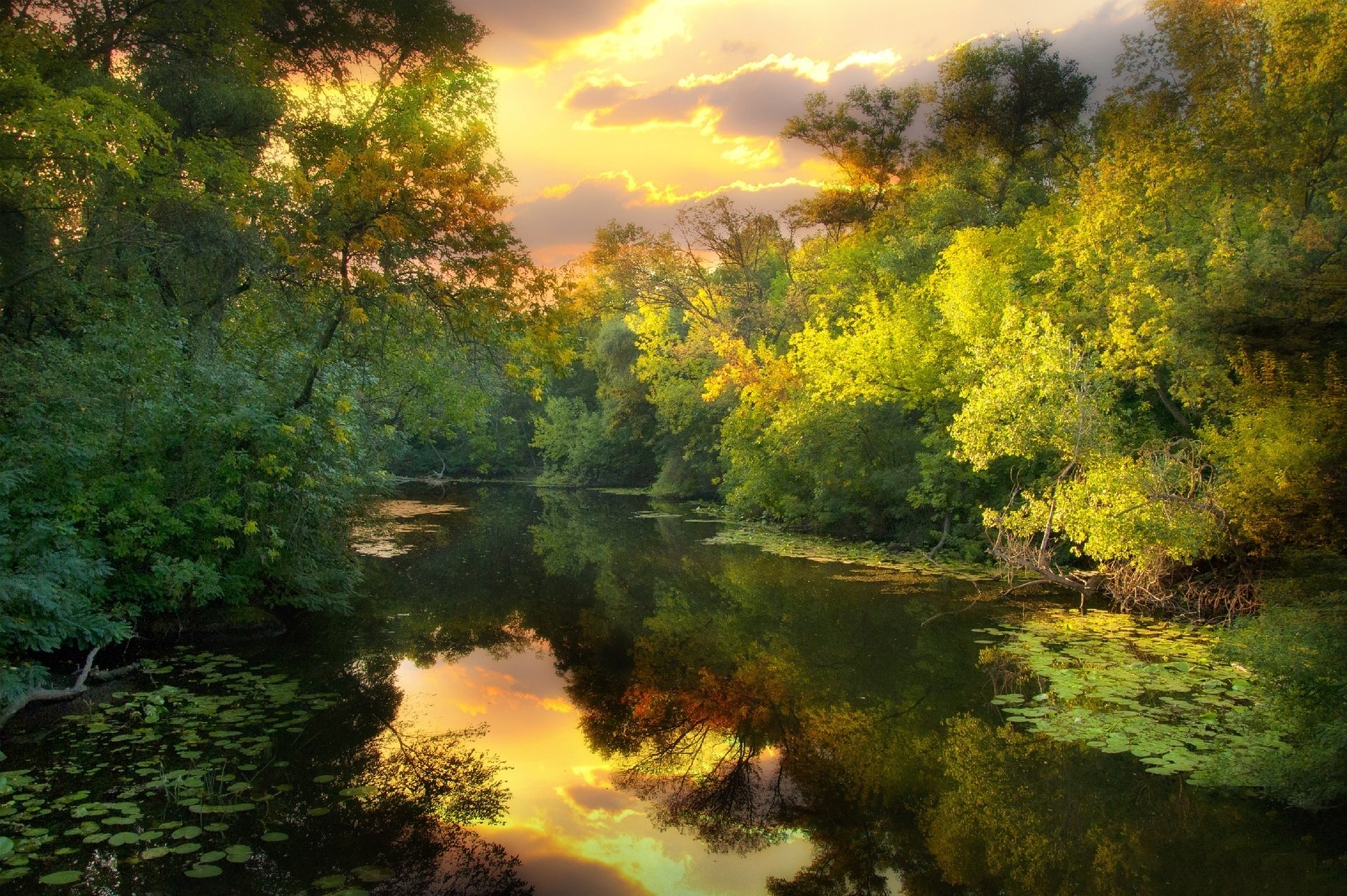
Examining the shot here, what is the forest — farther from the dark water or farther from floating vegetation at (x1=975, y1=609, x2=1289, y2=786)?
the dark water

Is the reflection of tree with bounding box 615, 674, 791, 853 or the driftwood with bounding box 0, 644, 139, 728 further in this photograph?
the driftwood with bounding box 0, 644, 139, 728

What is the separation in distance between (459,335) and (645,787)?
6566 millimetres

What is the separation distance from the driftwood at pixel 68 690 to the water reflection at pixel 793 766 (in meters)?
2.52

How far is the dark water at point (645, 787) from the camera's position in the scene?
4836 mm

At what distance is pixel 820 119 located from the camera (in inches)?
1398

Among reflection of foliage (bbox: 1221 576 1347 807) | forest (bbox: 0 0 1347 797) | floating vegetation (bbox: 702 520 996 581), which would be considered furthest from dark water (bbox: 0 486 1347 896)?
floating vegetation (bbox: 702 520 996 581)

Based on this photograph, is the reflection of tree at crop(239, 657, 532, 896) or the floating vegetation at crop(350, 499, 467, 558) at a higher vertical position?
the reflection of tree at crop(239, 657, 532, 896)

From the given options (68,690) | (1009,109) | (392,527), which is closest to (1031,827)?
(68,690)

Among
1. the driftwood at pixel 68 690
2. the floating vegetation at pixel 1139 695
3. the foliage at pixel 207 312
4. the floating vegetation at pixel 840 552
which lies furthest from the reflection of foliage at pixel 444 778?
the floating vegetation at pixel 840 552

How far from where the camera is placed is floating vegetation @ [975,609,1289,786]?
643 cm

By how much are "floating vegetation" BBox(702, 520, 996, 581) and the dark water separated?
5606mm

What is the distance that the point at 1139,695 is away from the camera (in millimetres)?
8000

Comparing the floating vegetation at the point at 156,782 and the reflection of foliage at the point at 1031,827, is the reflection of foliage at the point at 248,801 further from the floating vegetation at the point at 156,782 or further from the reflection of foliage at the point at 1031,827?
the reflection of foliage at the point at 1031,827

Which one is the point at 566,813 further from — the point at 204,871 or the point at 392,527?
the point at 392,527
